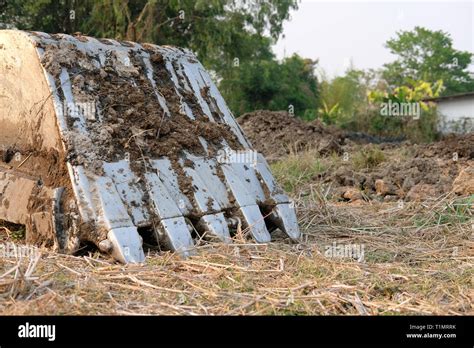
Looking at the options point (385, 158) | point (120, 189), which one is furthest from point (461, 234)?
point (385, 158)

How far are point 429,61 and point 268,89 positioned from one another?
18742mm

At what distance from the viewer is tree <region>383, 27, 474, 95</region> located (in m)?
39.2

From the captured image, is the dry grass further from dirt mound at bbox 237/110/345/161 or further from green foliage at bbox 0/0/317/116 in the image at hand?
green foliage at bbox 0/0/317/116

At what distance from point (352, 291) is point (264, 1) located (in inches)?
618

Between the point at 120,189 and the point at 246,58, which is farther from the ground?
the point at 246,58

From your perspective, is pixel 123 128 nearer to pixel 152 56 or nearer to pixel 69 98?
pixel 69 98

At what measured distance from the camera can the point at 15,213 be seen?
3.82 metres

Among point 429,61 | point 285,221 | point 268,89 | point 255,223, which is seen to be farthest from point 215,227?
point 429,61

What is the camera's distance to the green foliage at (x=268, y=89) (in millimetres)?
23406

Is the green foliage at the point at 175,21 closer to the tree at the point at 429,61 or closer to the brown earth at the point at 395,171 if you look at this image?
the brown earth at the point at 395,171

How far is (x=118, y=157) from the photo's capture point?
3.73 meters

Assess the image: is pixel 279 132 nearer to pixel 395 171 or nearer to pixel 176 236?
pixel 395 171

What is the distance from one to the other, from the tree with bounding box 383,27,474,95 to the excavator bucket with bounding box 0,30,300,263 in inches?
1407

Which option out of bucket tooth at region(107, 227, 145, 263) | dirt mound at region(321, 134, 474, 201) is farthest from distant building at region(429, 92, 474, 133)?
bucket tooth at region(107, 227, 145, 263)
